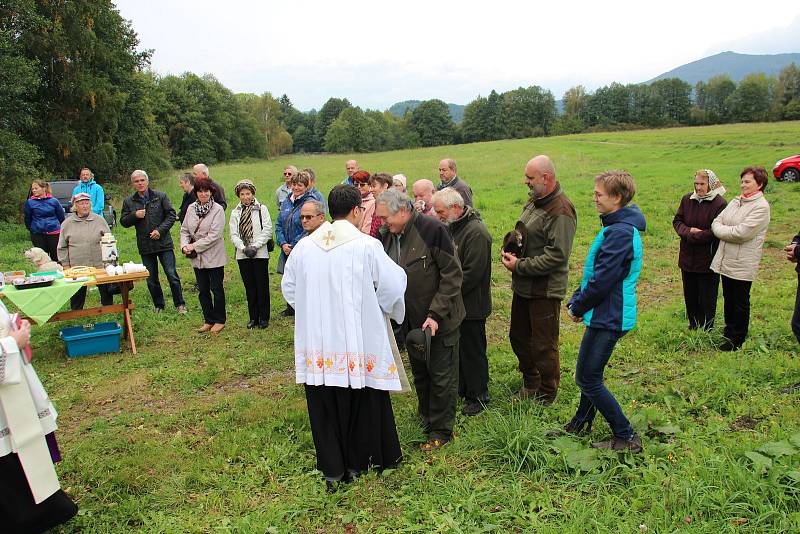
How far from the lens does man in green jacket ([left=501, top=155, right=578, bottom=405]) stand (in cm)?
467

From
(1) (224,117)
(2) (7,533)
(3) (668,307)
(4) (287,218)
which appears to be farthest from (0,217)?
(1) (224,117)

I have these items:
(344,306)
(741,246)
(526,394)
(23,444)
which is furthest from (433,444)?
(741,246)

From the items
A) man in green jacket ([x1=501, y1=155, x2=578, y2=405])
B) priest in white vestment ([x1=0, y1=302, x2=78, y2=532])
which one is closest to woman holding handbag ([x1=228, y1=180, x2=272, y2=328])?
man in green jacket ([x1=501, y1=155, x2=578, y2=405])

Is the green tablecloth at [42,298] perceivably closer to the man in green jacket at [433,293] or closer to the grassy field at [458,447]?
the grassy field at [458,447]

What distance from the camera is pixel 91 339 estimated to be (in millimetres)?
7098

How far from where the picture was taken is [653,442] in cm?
408

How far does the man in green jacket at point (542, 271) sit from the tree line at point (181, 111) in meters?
20.9

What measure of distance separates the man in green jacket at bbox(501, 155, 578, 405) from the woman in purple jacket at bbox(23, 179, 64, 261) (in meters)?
8.85

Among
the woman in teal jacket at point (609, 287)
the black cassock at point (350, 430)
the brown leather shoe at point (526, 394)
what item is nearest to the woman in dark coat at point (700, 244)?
the brown leather shoe at point (526, 394)

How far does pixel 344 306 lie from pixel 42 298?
14.7ft

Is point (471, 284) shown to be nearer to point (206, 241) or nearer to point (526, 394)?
point (526, 394)

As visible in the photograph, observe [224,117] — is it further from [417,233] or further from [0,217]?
[417,233]

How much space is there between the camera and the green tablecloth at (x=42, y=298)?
6.07m

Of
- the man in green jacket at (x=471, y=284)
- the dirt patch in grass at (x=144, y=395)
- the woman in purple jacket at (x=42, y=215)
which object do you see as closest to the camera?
the man in green jacket at (x=471, y=284)
